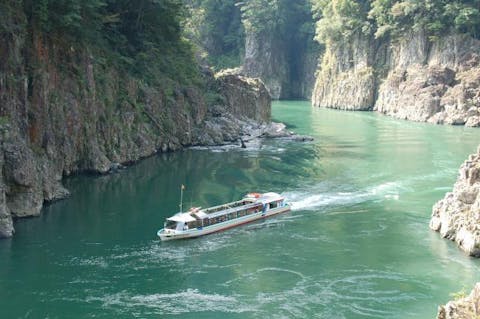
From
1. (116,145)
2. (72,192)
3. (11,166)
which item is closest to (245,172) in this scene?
(116,145)

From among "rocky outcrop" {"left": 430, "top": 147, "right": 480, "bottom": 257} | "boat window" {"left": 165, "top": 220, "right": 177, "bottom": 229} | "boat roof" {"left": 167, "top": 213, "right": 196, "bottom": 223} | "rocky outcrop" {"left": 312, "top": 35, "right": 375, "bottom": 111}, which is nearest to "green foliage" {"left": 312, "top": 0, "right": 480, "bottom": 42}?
"rocky outcrop" {"left": 312, "top": 35, "right": 375, "bottom": 111}

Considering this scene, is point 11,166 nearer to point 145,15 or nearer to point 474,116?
point 145,15

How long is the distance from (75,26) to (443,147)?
46.1 m

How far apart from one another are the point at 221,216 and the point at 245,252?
674 cm

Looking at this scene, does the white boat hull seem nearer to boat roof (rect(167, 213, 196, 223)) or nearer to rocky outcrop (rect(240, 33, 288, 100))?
boat roof (rect(167, 213, 196, 223))

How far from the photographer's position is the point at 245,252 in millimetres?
40781

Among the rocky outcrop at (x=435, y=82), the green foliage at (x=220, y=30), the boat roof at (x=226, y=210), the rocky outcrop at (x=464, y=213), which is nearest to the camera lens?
the rocky outcrop at (x=464, y=213)

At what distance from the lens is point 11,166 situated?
45812 millimetres

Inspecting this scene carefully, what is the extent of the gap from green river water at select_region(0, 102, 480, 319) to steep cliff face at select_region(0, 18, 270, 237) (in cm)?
200

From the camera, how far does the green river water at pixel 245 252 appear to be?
3284 centimetres

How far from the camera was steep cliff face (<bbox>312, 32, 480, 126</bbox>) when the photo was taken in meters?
112

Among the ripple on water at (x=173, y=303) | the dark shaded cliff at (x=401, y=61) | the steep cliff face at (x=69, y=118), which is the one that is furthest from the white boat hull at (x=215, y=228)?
the dark shaded cliff at (x=401, y=61)

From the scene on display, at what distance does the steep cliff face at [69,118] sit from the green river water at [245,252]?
200 centimetres

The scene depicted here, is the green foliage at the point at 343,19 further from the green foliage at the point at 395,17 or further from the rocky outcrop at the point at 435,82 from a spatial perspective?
the rocky outcrop at the point at 435,82
